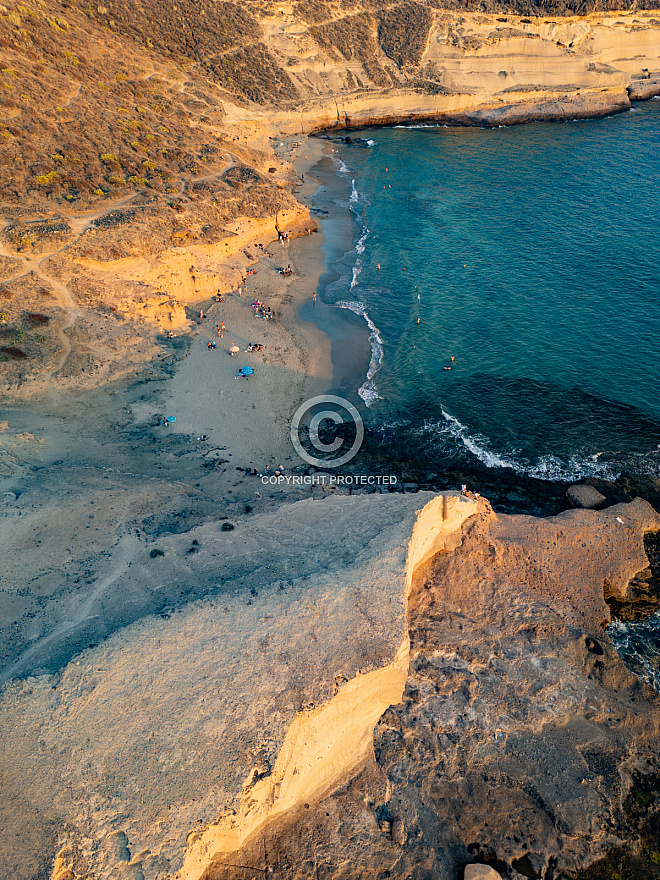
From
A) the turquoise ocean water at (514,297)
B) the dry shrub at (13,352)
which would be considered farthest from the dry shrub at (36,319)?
the turquoise ocean water at (514,297)

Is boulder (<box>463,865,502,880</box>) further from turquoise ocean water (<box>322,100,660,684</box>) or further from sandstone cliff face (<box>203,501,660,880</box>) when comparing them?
turquoise ocean water (<box>322,100,660,684</box>)

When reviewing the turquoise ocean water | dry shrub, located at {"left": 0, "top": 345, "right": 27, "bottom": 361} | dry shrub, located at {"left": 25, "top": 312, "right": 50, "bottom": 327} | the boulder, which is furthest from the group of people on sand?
the boulder

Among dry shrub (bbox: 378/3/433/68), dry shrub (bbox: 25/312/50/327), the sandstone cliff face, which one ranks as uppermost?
dry shrub (bbox: 378/3/433/68)

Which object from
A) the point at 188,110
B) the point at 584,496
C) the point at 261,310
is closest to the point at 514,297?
the point at 261,310

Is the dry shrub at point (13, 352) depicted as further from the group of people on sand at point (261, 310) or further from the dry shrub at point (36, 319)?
the group of people on sand at point (261, 310)

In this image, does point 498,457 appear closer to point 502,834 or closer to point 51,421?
point 502,834

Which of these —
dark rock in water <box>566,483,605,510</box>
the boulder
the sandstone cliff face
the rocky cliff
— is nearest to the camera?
the boulder

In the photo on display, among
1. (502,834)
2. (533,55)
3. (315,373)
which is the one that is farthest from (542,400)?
(533,55)
